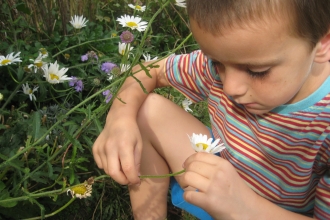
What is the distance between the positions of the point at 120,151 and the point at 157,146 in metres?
0.29

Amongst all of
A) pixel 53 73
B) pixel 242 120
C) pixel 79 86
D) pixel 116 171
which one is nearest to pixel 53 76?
pixel 53 73

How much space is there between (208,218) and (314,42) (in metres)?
0.63

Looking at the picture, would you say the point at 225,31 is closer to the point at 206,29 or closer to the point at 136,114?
the point at 206,29

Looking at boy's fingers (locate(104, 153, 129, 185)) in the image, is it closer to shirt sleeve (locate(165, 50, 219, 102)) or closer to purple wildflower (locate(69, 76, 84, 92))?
shirt sleeve (locate(165, 50, 219, 102))

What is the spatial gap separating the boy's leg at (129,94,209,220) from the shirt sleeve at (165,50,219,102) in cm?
8

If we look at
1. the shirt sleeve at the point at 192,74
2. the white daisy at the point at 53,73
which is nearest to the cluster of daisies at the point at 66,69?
the white daisy at the point at 53,73

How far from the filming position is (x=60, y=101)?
5.65 feet

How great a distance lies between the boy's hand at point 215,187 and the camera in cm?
91

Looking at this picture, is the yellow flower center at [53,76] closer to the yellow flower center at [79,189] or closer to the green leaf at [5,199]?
the green leaf at [5,199]

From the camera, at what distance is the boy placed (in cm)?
84

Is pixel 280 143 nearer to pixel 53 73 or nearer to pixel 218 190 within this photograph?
pixel 218 190

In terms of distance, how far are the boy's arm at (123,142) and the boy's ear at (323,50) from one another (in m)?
0.47

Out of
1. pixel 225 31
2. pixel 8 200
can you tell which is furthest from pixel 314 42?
pixel 8 200

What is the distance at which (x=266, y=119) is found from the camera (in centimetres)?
111
